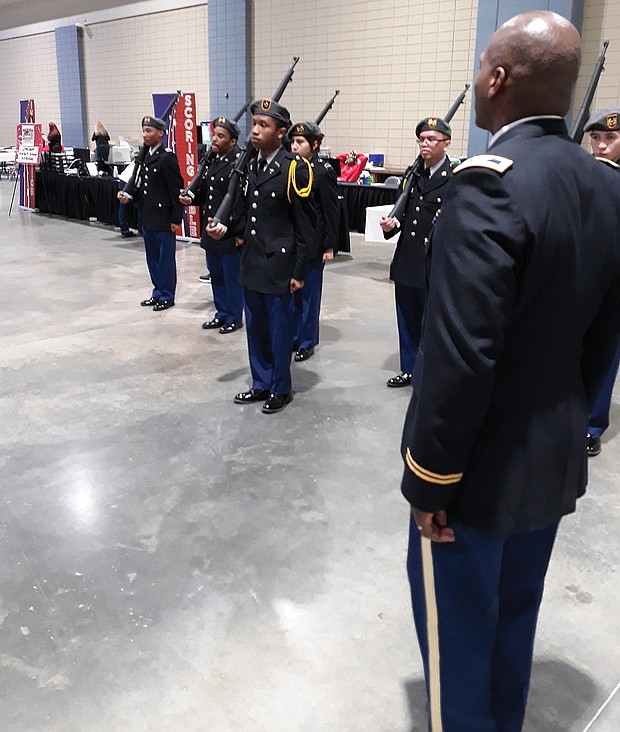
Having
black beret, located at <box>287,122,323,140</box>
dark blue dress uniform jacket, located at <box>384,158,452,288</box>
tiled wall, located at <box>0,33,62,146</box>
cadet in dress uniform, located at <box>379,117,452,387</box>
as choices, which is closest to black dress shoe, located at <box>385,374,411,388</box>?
cadet in dress uniform, located at <box>379,117,452,387</box>

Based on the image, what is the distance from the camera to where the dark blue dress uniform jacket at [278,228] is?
3.46 m

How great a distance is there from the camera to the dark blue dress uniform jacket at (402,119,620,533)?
1082 millimetres

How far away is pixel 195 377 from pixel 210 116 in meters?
10.2

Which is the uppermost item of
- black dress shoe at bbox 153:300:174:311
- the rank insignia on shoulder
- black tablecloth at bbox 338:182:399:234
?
the rank insignia on shoulder

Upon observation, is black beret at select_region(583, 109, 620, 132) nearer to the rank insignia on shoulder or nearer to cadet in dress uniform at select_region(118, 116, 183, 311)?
the rank insignia on shoulder

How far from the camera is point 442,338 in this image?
1.14 m

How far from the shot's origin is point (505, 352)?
118cm

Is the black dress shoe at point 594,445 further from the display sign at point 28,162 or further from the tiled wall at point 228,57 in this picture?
the display sign at point 28,162

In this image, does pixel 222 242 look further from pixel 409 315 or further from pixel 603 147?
pixel 603 147

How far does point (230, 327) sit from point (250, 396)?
1.47 meters

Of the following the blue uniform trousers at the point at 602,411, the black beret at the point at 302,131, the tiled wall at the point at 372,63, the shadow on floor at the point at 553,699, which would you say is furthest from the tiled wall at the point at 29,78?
the shadow on floor at the point at 553,699

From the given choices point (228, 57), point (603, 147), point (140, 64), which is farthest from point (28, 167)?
point (603, 147)

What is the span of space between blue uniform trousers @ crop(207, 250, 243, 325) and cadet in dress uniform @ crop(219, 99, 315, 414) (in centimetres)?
139

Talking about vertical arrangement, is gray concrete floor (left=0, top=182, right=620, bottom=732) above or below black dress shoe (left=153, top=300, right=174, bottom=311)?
below
